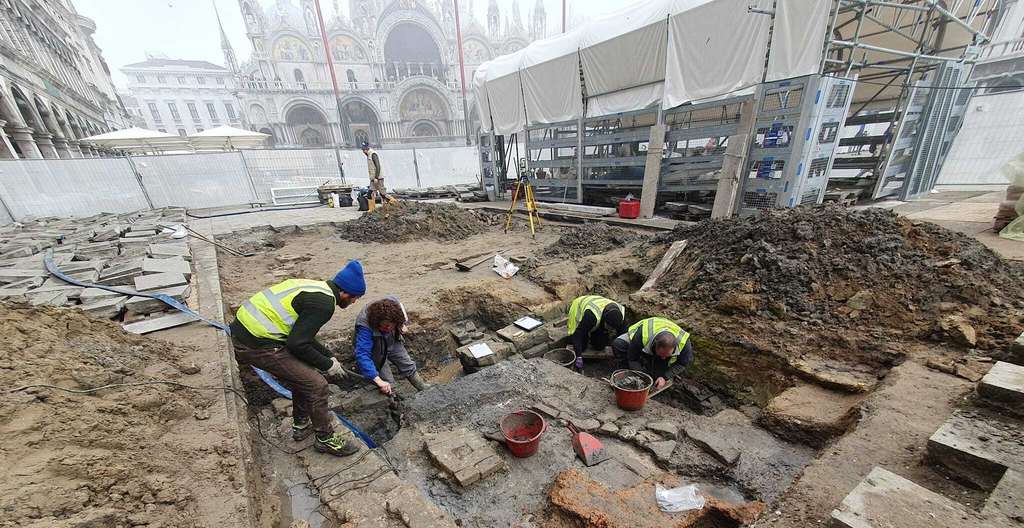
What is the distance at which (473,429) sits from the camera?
3.10m

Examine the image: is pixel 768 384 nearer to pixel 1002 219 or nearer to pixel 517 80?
pixel 1002 219

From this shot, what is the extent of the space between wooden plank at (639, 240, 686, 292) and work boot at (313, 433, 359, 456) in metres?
3.94

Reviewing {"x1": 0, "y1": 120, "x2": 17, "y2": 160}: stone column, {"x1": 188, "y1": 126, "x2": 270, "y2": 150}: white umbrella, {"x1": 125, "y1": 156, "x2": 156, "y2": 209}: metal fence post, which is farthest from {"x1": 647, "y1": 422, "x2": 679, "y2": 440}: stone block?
{"x1": 0, "y1": 120, "x2": 17, "y2": 160}: stone column

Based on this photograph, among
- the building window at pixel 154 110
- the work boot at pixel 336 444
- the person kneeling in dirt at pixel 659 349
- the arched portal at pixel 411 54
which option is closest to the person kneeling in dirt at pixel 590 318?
the person kneeling in dirt at pixel 659 349

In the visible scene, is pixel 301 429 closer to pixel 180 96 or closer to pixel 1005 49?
pixel 1005 49

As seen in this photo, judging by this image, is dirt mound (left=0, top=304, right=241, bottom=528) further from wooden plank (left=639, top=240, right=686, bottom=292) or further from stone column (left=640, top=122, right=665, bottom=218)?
stone column (left=640, top=122, right=665, bottom=218)

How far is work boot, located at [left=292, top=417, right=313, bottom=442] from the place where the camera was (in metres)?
3.03

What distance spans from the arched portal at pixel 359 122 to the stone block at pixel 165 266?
3725 cm

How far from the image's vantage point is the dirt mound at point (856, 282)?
3.25m

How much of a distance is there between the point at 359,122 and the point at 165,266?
40.2 metres

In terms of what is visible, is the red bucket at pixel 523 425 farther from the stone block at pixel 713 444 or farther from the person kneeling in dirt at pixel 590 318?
the person kneeling in dirt at pixel 590 318

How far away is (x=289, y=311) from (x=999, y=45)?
85.8 ft

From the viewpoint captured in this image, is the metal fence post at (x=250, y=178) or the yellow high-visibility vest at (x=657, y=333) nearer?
the yellow high-visibility vest at (x=657, y=333)

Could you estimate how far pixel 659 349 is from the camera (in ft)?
11.4
